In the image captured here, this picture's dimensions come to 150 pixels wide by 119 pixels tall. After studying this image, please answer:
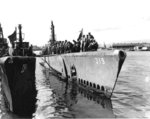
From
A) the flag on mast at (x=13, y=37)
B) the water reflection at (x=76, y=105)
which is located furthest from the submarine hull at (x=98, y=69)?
the flag on mast at (x=13, y=37)

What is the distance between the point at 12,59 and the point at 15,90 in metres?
1.77

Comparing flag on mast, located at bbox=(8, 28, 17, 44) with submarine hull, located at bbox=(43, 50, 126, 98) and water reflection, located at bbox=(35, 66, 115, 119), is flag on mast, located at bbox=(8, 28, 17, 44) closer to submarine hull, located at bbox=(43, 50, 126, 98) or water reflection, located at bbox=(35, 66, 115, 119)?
water reflection, located at bbox=(35, 66, 115, 119)

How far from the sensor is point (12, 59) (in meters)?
12.0

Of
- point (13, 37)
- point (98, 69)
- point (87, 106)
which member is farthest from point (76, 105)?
point (13, 37)

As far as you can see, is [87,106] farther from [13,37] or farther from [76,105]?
[13,37]

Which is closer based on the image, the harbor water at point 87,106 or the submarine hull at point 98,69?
the harbor water at point 87,106

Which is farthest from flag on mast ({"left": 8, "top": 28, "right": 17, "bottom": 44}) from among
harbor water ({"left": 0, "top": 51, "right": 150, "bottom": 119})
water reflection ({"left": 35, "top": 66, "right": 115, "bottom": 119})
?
water reflection ({"left": 35, "top": 66, "right": 115, "bottom": 119})

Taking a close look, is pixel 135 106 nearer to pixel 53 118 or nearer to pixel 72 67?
pixel 53 118

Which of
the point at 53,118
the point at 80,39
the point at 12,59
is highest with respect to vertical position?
the point at 80,39

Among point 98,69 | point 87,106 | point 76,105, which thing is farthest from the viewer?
point 98,69

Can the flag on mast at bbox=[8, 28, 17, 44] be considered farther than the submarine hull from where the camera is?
Yes

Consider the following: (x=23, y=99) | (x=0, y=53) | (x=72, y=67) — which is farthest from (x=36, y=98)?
(x=0, y=53)

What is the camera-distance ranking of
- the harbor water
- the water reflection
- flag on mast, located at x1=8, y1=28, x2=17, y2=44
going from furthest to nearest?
1. flag on mast, located at x1=8, y1=28, x2=17, y2=44
2. the water reflection
3. the harbor water

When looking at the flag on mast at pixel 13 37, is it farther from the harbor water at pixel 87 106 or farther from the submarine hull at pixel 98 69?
the submarine hull at pixel 98 69
